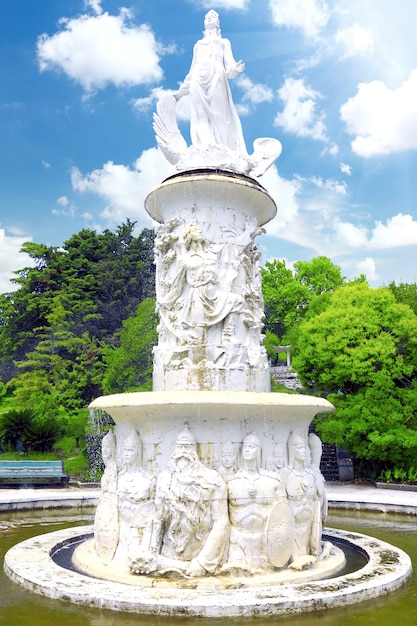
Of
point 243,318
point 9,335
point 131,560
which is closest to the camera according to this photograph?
point 131,560

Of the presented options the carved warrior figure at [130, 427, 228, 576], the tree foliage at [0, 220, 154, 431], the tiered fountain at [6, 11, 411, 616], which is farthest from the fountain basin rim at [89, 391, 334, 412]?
the tree foliage at [0, 220, 154, 431]

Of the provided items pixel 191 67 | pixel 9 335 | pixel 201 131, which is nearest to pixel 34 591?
pixel 201 131

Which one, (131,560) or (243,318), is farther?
(243,318)

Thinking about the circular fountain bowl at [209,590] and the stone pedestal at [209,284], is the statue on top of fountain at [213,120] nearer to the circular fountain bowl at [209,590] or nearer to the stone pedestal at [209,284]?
the stone pedestal at [209,284]

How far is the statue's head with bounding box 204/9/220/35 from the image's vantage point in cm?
1036

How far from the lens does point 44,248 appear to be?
41.5 meters

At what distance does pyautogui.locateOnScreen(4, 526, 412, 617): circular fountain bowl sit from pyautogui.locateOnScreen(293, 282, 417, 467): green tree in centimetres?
1010

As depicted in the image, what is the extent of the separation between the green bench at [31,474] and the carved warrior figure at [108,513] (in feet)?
33.9

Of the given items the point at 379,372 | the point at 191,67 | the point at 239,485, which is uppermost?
the point at 191,67

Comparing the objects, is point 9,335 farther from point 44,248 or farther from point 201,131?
point 201,131

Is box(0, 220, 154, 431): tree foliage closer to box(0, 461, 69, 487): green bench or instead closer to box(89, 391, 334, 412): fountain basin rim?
box(0, 461, 69, 487): green bench

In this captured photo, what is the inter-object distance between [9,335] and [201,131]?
104 ft

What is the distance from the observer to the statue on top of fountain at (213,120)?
9.83m

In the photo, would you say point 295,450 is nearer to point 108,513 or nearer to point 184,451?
point 184,451
